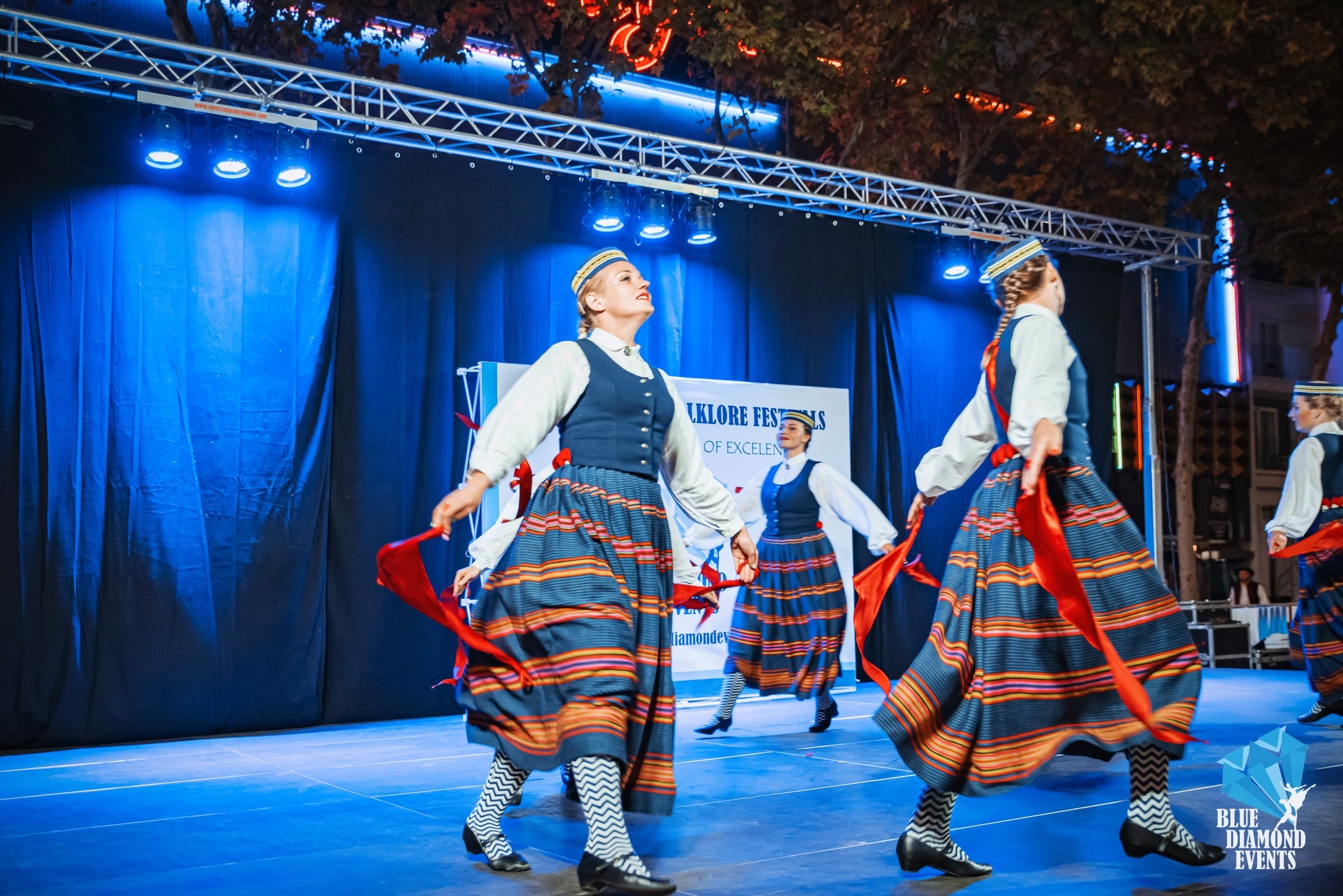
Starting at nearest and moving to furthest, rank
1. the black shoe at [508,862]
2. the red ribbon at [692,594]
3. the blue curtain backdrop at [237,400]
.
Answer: the black shoe at [508,862] → the red ribbon at [692,594] → the blue curtain backdrop at [237,400]

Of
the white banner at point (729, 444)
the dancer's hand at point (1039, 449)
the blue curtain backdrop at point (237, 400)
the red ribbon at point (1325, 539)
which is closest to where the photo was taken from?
the dancer's hand at point (1039, 449)

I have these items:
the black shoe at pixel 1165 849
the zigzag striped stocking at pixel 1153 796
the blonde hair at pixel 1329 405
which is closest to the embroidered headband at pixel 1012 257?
the zigzag striped stocking at pixel 1153 796

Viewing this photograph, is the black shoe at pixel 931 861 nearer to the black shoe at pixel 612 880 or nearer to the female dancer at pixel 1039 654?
the female dancer at pixel 1039 654

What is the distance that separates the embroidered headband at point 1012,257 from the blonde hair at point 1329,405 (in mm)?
3182

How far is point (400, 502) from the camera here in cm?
613

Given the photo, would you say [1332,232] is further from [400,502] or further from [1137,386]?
[400,502]

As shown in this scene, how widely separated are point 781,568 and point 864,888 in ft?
9.65

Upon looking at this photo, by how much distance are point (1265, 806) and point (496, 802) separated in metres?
1.98

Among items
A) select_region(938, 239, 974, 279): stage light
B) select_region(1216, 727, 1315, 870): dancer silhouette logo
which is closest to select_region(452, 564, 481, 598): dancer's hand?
select_region(1216, 727, 1315, 870): dancer silhouette logo

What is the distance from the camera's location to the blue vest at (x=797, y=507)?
5406 millimetres

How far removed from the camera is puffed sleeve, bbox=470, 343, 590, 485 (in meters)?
2.55

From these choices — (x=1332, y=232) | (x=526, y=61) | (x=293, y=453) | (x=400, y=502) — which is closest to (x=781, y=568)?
(x=400, y=502)

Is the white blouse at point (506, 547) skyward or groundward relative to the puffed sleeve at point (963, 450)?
groundward

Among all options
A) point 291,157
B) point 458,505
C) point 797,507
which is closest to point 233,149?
point 291,157
